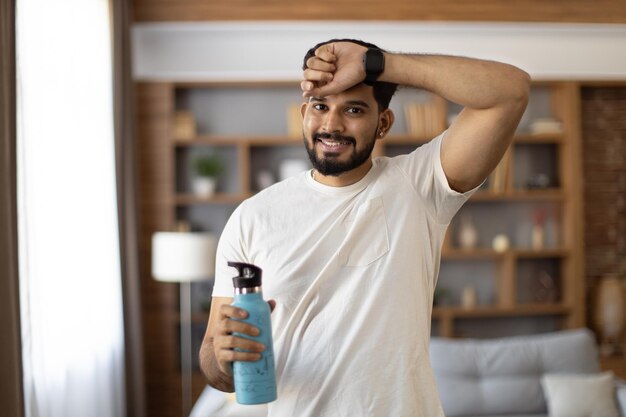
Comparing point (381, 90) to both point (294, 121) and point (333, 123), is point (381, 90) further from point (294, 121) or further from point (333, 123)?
point (294, 121)

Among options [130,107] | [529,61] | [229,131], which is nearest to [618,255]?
[529,61]

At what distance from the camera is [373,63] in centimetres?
128

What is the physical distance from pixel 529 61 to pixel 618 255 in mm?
1627

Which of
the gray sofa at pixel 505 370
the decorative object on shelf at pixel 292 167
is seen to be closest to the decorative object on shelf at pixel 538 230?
the gray sofa at pixel 505 370

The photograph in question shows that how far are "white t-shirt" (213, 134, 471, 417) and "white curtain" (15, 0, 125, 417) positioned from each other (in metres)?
1.88

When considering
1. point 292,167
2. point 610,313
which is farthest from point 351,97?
point 610,313

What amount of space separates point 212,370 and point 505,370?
2947 millimetres

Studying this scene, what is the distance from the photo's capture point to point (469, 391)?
3.91 m

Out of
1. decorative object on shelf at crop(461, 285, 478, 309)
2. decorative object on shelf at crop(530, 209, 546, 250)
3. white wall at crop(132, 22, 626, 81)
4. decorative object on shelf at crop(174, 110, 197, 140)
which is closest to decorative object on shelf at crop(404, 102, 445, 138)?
white wall at crop(132, 22, 626, 81)

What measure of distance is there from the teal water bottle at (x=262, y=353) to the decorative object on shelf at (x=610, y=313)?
15.0ft

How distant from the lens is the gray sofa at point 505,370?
153 inches

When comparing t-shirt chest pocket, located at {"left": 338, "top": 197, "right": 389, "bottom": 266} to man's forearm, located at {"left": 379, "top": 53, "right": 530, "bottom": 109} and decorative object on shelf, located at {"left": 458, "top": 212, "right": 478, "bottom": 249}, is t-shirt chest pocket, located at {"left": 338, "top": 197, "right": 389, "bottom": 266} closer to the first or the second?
man's forearm, located at {"left": 379, "top": 53, "right": 530, "bottom": 109}

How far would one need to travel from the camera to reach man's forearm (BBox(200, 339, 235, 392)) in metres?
1.36

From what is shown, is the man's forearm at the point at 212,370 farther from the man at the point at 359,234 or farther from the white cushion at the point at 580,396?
the white cushion at the point at 580,396
